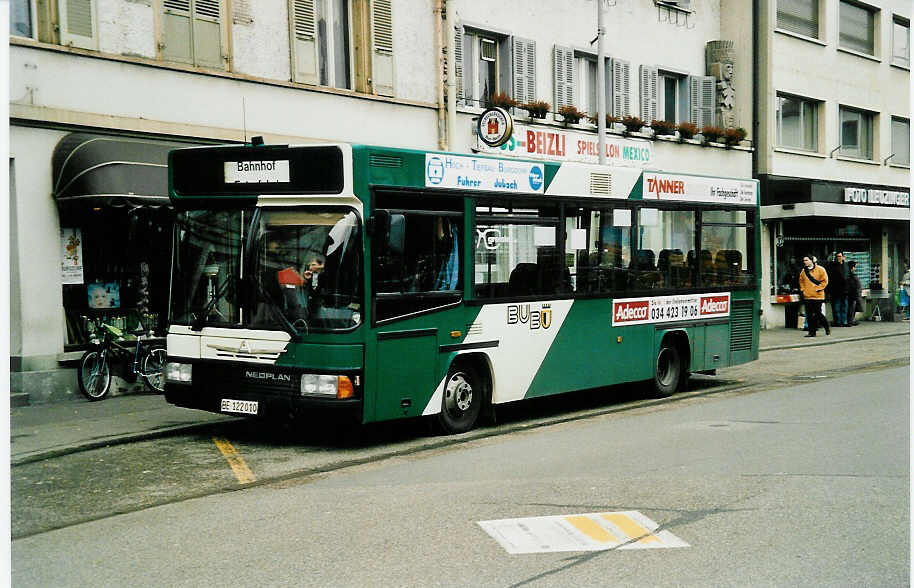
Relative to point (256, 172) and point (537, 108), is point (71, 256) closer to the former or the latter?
point (256, 172)

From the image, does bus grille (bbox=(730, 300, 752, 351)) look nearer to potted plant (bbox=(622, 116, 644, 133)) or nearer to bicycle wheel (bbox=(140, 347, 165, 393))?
bicycle wheel (bbox=(140, 347, 165, 393))

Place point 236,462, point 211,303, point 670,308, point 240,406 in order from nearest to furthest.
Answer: point 236,462, point 240,406, point 211,303, point 670,308

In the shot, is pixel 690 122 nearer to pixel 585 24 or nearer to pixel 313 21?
pixel 585 24

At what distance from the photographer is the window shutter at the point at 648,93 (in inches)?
992

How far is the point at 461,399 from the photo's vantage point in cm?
1082

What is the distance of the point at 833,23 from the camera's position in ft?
104

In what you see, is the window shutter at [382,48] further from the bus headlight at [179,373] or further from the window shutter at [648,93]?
the bus headlight at [179,373]

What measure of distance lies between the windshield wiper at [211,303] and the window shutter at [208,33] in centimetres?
664

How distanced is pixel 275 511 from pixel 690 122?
21734mm

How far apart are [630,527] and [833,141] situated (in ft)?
92.2

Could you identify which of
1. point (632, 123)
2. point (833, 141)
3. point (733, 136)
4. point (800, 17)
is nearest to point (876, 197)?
point (833, 141)

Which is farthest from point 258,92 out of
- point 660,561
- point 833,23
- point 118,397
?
point 833,23

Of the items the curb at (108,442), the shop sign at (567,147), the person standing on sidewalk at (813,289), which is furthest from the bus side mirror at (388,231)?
the person standing on sidewalk at (813,289)

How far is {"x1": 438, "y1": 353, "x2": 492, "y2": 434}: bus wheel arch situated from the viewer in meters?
10.7
